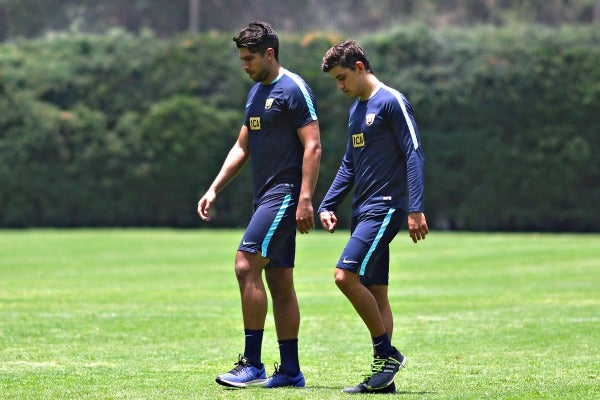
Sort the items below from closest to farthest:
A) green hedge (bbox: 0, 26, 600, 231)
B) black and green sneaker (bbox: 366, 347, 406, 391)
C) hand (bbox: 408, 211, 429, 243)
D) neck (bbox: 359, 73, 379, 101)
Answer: hand (bbox: 408, 211, 429, 243) < black and green sneaker (bbox: 366, 347, 406, 391) < neck (bbox: 359, 73, 379, 101) < green hedge (bbox: 0, 26, 600, 231)

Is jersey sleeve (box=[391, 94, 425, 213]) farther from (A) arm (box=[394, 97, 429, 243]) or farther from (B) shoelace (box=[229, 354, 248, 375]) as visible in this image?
(B) shoelace (box=[229, 354, 248, 375])

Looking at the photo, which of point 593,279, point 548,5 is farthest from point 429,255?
point 548,5

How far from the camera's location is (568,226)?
35.7 m

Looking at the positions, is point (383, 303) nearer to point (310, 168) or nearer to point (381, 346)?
point (381, 346)

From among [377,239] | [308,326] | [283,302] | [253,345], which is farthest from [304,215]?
[308,326]

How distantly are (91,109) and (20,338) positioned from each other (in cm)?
2821

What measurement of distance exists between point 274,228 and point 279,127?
655 mm

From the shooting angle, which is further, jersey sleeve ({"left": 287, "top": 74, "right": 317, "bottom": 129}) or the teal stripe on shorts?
jersey sleeve ({"left": 287, "top": 74, "right": 317, "bottom": 129})

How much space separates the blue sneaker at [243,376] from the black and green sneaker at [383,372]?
0.79m

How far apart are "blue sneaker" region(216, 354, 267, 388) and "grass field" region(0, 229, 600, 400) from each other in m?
0.07

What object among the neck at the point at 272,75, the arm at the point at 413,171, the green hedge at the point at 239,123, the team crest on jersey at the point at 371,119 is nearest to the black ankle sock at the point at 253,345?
the arm at the point at 413,171

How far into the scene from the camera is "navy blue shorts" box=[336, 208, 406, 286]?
7.86 meters

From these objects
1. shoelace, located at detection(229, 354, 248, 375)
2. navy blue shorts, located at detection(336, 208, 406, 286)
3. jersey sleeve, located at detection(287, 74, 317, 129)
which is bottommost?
shoelace, located at detection(229, 354, 248, 375)

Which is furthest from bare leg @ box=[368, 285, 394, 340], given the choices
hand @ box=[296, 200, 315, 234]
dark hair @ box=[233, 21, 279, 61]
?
dark hair @ box=[233, 21, 279, 61]
